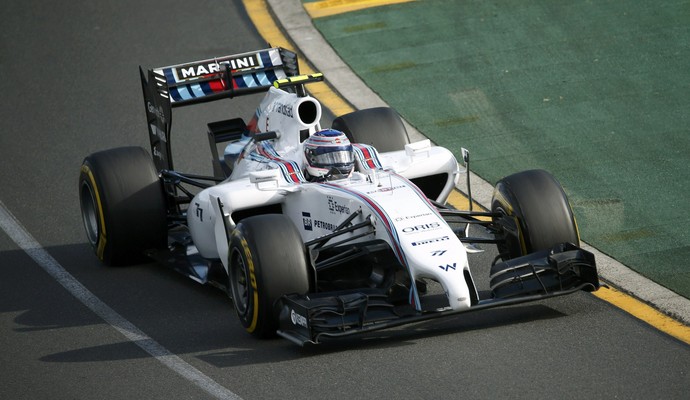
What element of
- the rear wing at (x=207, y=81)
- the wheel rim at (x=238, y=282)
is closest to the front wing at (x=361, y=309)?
the wheel rim at (x=238, y=282)

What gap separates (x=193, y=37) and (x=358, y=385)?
35.9 ft

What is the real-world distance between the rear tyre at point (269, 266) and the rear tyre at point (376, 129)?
111 inches

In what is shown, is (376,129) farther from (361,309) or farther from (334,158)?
(361,309)

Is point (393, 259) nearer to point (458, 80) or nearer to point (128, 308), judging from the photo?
point (128, 308)

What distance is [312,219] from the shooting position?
10188 mm

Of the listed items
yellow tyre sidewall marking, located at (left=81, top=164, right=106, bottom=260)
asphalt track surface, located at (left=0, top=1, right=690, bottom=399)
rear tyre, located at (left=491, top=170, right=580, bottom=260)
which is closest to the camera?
asphalt track surface, located at (left=0, top=1, right=690, bottom=399)

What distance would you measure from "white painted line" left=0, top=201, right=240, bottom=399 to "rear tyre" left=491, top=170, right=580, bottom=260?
2.79 meters

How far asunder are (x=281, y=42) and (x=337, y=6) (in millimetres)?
1487

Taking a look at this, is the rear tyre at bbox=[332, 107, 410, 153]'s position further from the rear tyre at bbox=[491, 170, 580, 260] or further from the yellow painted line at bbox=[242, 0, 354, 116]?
the yellow painted line at bbox=[242, 0, 354, 116]

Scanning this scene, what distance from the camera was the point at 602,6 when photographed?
1797 centimetres

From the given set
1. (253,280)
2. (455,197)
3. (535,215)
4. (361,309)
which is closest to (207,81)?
(455,197)

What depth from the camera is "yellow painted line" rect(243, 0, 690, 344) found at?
9352 mm

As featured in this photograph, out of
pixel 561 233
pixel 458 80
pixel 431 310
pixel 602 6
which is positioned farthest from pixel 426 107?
pixel 431 310

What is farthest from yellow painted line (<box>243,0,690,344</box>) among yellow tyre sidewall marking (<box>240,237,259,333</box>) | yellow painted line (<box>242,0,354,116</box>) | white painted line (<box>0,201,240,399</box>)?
white painted line (<box>0,201,240,399</box>)
